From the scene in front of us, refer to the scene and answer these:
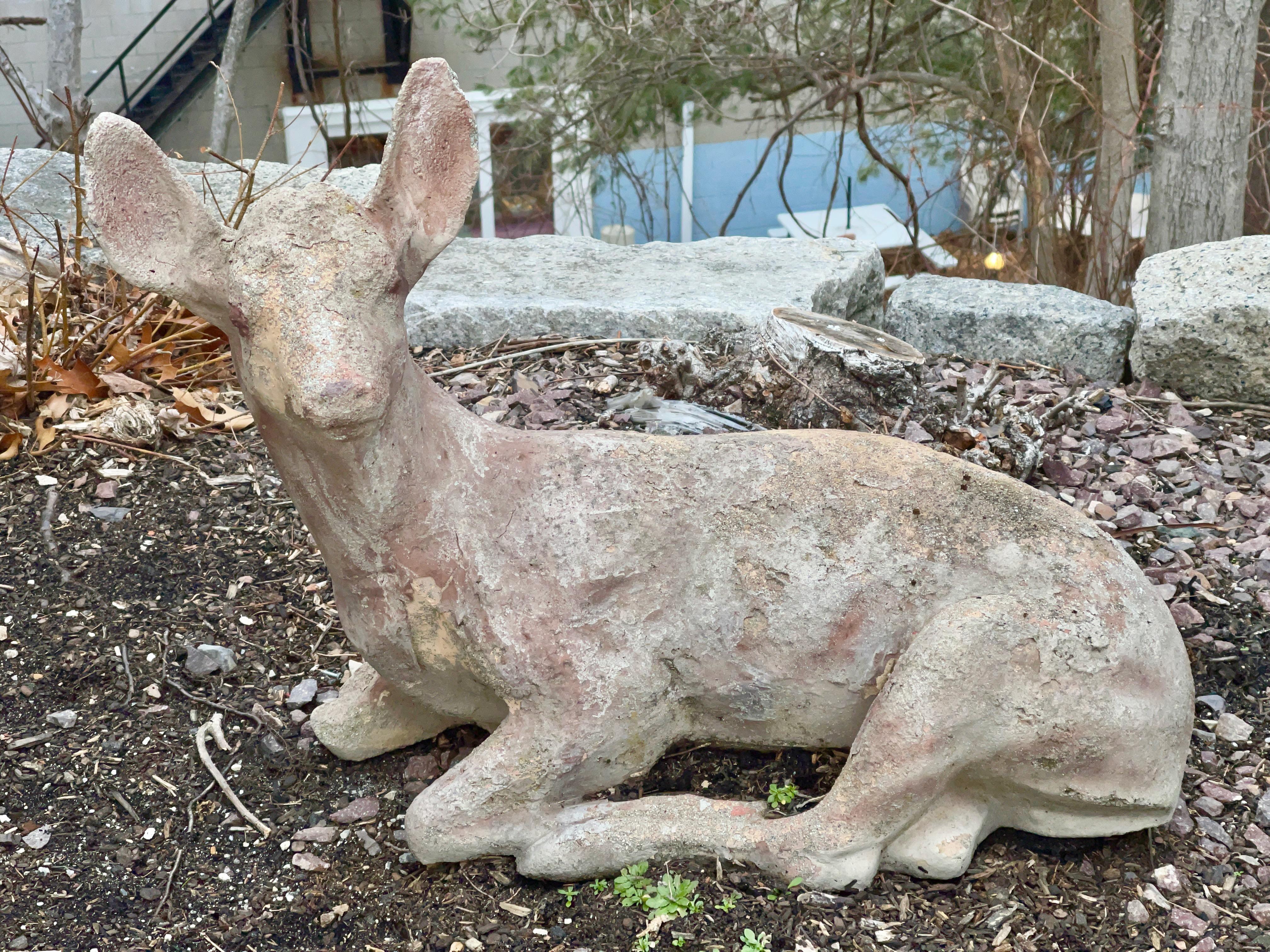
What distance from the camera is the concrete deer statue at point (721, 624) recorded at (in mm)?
2207

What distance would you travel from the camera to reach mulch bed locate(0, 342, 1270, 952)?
232 centimetres

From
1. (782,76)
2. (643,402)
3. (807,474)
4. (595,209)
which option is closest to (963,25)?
(782,76)

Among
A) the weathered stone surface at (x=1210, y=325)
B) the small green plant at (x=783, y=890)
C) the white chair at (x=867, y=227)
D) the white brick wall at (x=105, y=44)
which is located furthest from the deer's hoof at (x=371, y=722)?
the white brick wall at (x=105, y=44)

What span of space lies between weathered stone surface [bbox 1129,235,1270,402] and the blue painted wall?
3.71 meters

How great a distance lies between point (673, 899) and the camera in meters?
2.29

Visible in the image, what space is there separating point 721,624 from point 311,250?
3.45 ft

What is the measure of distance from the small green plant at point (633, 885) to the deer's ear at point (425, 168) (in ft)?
3.96

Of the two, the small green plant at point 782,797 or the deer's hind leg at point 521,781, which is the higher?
the deer's hind leg at point 521,781

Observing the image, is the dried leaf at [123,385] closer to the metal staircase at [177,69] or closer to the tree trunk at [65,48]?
the tree trunk at [65,48]

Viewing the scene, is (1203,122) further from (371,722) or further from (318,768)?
(318,768)

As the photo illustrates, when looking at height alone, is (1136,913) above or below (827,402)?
below

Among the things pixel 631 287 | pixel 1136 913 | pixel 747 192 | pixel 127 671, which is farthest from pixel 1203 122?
pixel 127 671

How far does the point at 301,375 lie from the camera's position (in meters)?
1.90

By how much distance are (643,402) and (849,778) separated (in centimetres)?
175
